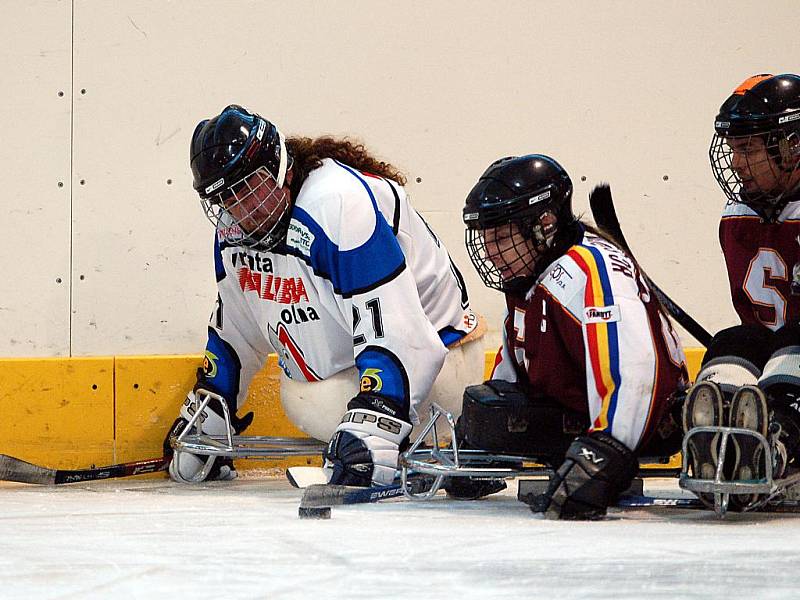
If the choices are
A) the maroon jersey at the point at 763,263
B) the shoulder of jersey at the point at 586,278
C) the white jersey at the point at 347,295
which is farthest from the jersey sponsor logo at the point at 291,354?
the maroon jersey at the point at 763,263

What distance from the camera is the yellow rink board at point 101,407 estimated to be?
3521mm

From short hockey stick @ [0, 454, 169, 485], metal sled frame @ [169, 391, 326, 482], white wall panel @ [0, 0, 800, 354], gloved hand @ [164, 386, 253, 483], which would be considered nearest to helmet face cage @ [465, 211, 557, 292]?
metal sled frame @ [169, 391, 326, 482]

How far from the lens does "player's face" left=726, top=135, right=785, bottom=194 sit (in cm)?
245

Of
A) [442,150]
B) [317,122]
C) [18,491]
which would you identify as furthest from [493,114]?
[18,491]

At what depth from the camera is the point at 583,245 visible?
249 cm

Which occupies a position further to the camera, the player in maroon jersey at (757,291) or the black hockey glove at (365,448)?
the black hockey glove at (365,448)

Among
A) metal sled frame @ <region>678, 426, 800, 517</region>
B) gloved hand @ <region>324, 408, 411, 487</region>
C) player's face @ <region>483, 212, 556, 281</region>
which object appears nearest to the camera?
metal sled frame @ <region>678, 426, 800, 517</region>

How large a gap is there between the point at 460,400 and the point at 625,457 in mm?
921

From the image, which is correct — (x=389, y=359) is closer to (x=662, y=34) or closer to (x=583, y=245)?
(x=583, y=245)

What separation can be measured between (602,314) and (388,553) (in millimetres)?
764

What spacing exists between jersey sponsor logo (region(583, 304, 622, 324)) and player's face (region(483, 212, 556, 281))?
19cm

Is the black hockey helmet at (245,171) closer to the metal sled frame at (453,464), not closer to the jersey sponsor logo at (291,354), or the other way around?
the jersey sponsor logo at (291,354)

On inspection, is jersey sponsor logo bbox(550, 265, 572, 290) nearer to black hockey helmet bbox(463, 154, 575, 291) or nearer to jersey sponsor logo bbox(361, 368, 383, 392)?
black hockey helmet bbox(463, 154, 575, 291)

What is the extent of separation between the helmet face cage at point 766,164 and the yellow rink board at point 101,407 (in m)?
1.29
